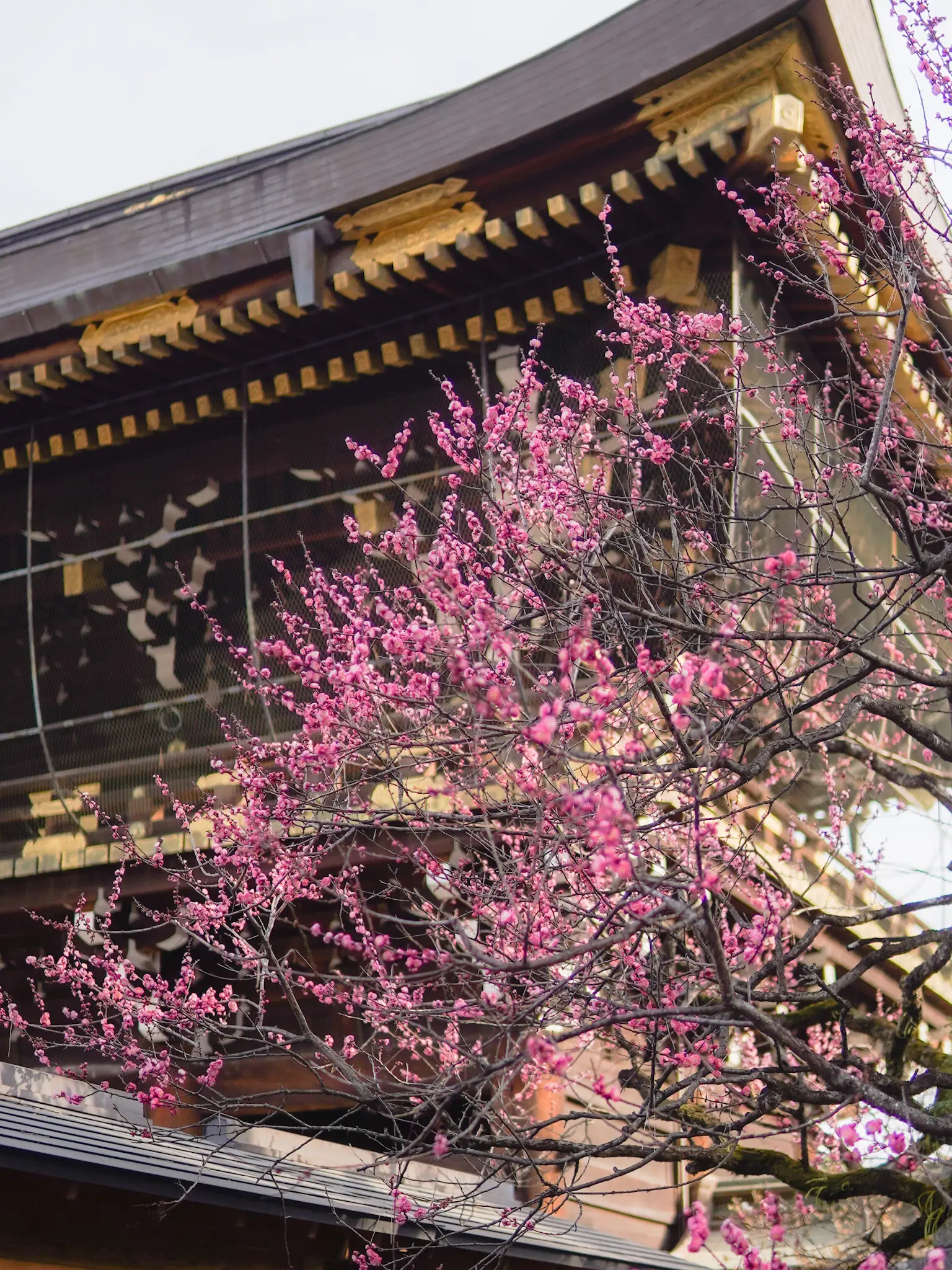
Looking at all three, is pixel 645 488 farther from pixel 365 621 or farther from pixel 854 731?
pixel 854 731

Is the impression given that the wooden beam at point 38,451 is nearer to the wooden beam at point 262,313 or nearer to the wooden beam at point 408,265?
the wooden beam at point 262,313

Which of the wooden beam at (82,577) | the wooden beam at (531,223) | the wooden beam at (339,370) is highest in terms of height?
the wooden beam at (531,223)

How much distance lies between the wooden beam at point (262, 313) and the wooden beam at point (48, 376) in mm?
1620

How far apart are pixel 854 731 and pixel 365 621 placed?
6.01m

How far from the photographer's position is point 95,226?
374 inches

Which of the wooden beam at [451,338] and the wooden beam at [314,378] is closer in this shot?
the wooden beam at [451,338]

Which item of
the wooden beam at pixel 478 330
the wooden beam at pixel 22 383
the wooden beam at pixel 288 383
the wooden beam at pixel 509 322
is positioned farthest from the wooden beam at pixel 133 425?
the wooden beam at pixel 509 322

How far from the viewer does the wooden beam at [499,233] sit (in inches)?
324

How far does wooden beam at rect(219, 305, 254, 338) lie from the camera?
889 centimetres

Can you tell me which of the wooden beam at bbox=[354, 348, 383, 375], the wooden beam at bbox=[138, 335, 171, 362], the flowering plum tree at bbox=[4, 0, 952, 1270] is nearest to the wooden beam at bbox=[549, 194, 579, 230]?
the flowering plum tree at bbox=[4, 0, 952, 1270]

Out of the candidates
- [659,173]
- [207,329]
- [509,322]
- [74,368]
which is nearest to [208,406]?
[207,329]

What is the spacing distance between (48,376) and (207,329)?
1.36 m

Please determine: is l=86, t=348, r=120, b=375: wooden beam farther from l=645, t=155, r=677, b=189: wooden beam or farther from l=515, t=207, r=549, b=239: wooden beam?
l=645, t=155, r=677, b=189: wooden beam

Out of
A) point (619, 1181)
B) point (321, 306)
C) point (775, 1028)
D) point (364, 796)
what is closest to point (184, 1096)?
point (364, 796)
